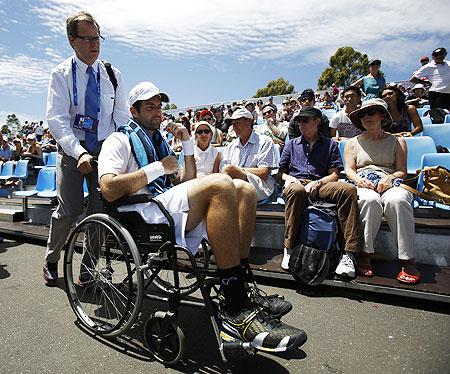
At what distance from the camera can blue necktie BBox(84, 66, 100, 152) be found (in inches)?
117

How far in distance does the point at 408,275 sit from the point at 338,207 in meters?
0.71

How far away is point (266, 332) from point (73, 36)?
2615 millimetres

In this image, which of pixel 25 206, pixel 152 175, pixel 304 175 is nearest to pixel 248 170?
pixel 304 175

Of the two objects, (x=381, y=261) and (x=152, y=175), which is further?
(x=381, y=261)

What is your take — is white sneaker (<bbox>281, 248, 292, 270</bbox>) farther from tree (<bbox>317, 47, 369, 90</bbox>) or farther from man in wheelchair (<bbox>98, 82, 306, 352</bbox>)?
tree (<bbox>317, 47, 369, 90</bbox>)

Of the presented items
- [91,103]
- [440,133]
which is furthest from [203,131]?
[440,133]

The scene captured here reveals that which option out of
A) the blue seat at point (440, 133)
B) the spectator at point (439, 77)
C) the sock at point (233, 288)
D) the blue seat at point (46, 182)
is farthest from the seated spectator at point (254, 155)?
the spectator at point (439, 77)

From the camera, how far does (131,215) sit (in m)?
2.01

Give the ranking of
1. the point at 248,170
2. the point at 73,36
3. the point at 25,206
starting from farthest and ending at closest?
the point at 25,206 < the point at 248,170 < the point at 73,36

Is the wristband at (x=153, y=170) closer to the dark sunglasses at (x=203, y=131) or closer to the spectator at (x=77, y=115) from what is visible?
the spectator at (x=77, y=115)

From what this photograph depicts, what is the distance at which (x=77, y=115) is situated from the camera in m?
2.93

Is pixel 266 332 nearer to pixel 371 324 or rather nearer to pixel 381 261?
pixel 371 324

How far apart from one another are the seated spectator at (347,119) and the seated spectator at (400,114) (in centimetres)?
35

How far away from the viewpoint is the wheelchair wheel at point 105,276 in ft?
6.16
